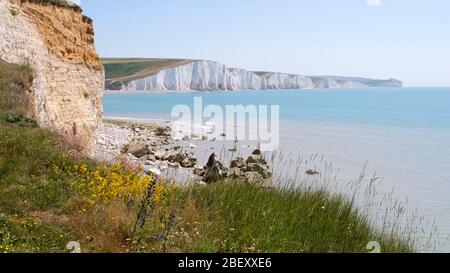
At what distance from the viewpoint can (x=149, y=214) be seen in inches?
218

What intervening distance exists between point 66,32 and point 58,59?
1.65 metres

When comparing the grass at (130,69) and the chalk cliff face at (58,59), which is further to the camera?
the grass at (130,69)

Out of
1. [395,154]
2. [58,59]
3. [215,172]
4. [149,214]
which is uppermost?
[58,59]

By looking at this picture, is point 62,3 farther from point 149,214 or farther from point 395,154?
point 395,154

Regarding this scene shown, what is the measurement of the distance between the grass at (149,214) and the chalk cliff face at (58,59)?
252 inches

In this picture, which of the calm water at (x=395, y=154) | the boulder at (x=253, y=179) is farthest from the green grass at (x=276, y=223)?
the calm water at (x=395, y=154)

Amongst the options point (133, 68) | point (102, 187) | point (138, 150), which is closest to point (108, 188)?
point (102, 187)

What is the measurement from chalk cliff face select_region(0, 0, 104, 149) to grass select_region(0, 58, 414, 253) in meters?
6.40

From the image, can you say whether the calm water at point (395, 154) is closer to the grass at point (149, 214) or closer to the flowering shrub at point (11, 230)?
the grass at point (149, 214)

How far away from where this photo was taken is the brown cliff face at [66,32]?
58.2 feet

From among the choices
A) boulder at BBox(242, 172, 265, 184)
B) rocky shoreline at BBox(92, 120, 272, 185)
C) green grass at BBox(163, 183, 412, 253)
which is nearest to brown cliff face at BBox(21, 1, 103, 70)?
rocky shoreline at BBox(92, 120, 272, 185)

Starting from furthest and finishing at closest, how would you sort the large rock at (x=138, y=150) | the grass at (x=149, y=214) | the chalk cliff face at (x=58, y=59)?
1. the large rock at (x=138, y=150)
2. the chalk cliff face at (x=58, y=59)
3. the grass at (x=149, y=214)

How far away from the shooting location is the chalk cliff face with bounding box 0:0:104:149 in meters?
15.1
